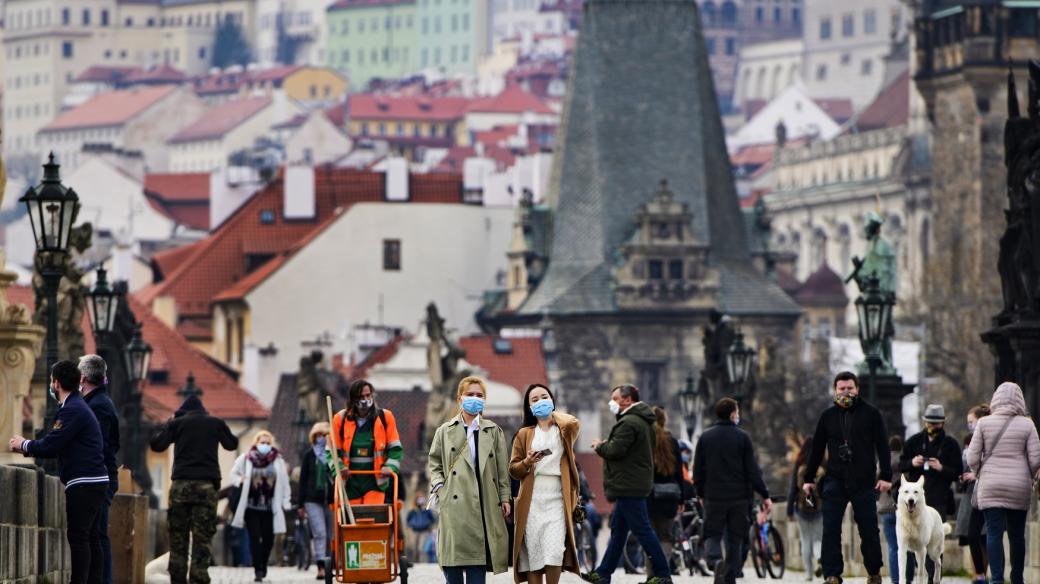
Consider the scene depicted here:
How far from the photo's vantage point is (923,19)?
386 ft

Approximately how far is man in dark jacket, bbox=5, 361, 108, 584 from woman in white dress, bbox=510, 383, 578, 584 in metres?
2.68

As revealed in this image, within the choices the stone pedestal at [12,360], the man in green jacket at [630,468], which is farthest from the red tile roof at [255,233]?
the man in green jacket at [630,468]

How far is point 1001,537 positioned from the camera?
2677 centimetres

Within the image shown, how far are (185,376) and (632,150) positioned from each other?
37.2 metres

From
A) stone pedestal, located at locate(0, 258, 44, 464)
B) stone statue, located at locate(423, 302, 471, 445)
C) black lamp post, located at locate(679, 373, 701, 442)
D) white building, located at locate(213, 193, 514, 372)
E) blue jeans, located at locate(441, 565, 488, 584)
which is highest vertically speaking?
white building, located at locate(213, 193, 514, 372)

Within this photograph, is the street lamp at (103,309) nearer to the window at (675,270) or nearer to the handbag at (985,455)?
the handbag at (985,455)

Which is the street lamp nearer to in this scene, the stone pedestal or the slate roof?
the stone pedestal

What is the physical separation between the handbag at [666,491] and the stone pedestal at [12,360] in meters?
5.18

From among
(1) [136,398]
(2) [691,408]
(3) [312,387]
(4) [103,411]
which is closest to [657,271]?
(3) [312,387]

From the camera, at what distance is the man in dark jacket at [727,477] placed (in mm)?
28859

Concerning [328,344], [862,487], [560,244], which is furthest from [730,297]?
[862,487]

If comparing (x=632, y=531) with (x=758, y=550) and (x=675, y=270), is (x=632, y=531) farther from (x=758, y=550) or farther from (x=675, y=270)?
(x=675, y=270)

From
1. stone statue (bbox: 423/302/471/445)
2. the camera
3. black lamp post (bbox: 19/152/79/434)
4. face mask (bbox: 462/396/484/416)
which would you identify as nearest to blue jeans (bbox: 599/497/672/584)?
the camera

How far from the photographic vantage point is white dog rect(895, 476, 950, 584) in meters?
27.3
